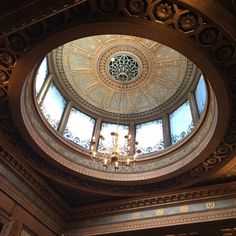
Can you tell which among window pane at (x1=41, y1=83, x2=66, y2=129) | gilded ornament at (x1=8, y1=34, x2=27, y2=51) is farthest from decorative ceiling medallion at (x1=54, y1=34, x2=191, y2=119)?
gilded ornament at (x1=8, y1=34, x2=27, y2=51)

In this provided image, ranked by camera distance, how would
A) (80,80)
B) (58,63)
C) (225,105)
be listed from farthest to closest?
(80,80), (58,63), (225,105)

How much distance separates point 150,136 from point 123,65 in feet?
9.23

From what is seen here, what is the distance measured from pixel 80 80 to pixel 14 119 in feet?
12.5

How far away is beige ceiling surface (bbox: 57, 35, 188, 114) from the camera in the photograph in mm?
10631

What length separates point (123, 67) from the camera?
11.4 m

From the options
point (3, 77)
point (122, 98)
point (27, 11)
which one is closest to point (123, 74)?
point (122, 98)

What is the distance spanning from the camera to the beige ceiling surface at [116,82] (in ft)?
34.9

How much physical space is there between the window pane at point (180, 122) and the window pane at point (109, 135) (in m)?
1.81

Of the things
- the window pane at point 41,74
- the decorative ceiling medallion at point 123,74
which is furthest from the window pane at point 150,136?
the window pane at point 41,74

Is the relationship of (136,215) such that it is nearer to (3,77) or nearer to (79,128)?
(79,128)

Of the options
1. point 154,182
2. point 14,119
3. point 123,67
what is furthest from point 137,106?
point 14,119

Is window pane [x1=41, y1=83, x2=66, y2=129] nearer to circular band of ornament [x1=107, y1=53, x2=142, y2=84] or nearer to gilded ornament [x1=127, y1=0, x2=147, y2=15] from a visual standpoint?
circular band of ornament [x1=107, y1=53, x2=142, y2=84]

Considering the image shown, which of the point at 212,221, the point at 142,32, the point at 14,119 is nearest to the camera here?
the point at 142,32

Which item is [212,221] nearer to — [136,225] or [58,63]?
[136,225]
